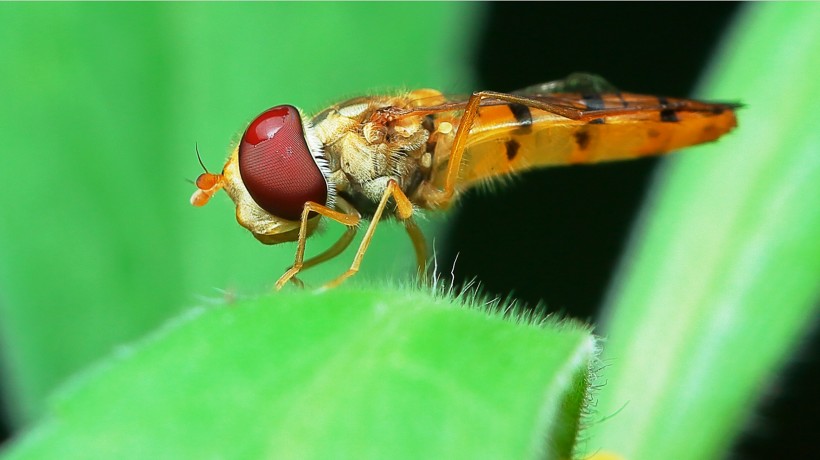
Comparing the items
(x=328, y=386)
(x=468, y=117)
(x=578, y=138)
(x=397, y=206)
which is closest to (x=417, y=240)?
(x=397, y=206)

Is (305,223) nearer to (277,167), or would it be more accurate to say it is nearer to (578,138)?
(277,167)

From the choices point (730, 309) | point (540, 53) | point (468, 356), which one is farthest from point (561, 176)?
point (468, 356)

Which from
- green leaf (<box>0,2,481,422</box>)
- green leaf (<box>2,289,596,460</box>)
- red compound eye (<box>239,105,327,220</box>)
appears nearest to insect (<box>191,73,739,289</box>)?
red compound eye (<box>239,105,327,220</box>)

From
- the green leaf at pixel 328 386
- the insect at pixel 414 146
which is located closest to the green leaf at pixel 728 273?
the insect at pixel 414 146

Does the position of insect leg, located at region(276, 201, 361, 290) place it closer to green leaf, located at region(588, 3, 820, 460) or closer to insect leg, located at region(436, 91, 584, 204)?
insect leg, located at region(436, 91, 584, 204)

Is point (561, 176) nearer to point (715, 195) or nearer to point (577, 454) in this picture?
point (715, 195)
